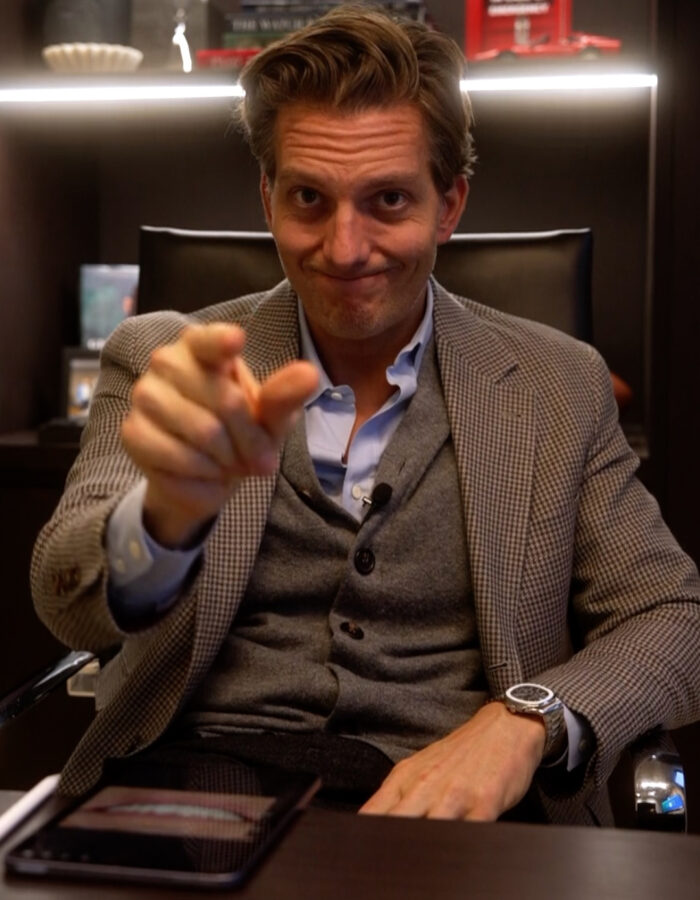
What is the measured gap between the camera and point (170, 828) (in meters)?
0.85

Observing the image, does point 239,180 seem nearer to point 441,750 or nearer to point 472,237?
point 472,237

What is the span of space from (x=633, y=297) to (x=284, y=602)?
1.59 meters

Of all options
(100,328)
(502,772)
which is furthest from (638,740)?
(100,328)

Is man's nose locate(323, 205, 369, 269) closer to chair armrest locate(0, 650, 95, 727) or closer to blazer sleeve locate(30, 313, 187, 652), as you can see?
blazer sleeve locate(30, 313, 187, 652)

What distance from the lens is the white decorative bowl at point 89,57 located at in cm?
265

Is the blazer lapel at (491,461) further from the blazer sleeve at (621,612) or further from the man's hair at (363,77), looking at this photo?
the man's hair at (363,77)

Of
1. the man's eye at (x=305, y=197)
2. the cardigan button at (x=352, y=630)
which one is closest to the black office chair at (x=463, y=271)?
the man's eye at (x=305, y=197)

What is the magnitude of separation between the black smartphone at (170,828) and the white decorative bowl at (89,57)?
1.99m

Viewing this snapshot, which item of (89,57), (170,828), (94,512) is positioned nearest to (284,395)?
(170,828)

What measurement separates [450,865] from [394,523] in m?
0.73

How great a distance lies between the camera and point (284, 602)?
4.94 ft

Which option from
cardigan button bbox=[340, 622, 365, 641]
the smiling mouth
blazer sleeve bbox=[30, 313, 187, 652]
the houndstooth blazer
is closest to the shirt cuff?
Result: blazer sleeve bbox=[30, 313, 187, 652]

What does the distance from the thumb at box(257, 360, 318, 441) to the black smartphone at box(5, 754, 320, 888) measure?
0.83ft

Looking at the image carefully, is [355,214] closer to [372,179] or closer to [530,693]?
[372,179]
